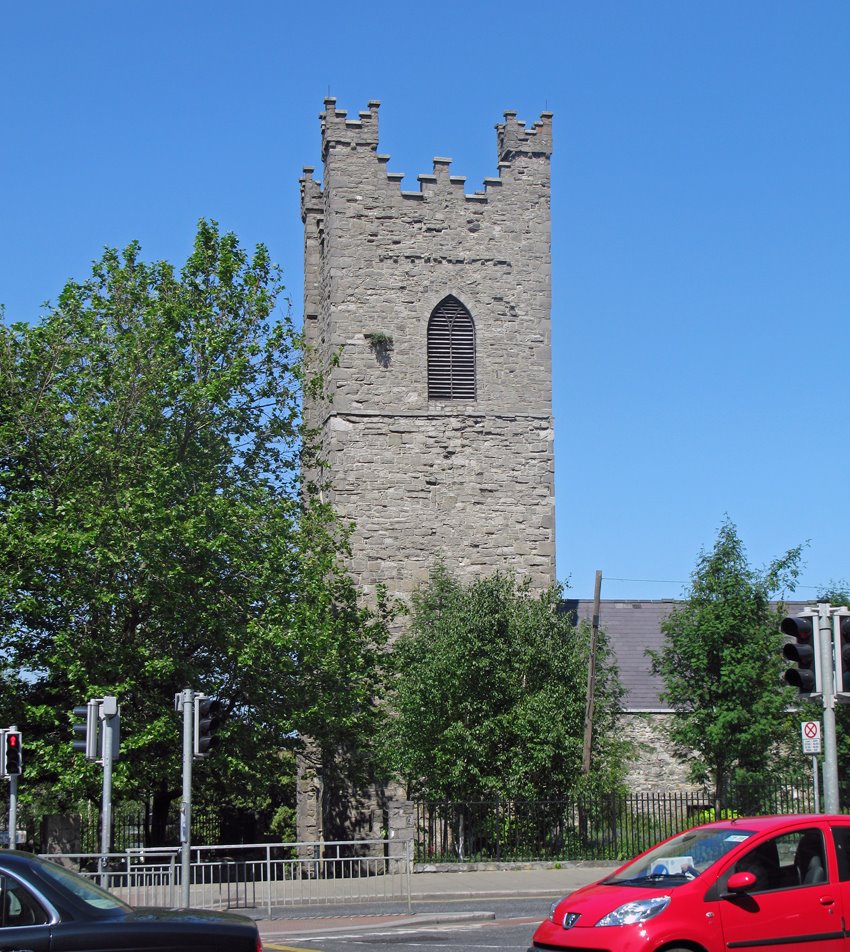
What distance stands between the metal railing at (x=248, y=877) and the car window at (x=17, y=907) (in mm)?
9092

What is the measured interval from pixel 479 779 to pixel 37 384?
11867mm

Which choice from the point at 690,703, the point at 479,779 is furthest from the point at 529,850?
the point at 690,703

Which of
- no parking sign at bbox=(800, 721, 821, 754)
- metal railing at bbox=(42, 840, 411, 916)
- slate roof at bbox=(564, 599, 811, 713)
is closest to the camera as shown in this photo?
metal railing at bbox=(42, 840, 411, 916)

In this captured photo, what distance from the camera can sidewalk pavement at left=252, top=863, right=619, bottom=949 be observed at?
17.5 meters

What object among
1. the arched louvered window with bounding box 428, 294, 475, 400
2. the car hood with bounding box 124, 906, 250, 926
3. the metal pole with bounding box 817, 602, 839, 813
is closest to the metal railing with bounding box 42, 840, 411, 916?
the metal pole with bounding box 817, 602, 839, 813

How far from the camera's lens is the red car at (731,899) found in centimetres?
908

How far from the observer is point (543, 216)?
3641 centimetres

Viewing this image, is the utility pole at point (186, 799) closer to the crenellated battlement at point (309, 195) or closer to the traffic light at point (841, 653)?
the traffic light at point (841, 653)

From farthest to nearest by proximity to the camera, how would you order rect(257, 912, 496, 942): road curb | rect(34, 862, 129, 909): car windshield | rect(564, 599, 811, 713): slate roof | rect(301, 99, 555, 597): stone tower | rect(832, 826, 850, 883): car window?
rect(564, 599, 811, 713): slate roof → rect(301, 99, 555, 597): stone tower → rect(257, 912, 496, 942): road curb → rect(832, 826, 850, 883): car window → rect(34, 862, 129, 909): car windshield

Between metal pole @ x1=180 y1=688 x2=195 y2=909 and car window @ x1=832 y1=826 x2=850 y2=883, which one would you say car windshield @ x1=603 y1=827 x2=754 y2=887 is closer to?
car window @ x1=832 y1=826 x2=850 y2=883

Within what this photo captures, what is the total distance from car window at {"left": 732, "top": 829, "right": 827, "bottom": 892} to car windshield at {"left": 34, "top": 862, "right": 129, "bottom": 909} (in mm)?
4124

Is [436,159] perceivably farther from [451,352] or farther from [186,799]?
[186,799]

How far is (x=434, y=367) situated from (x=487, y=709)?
987 cm

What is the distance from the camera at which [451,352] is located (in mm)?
35281
